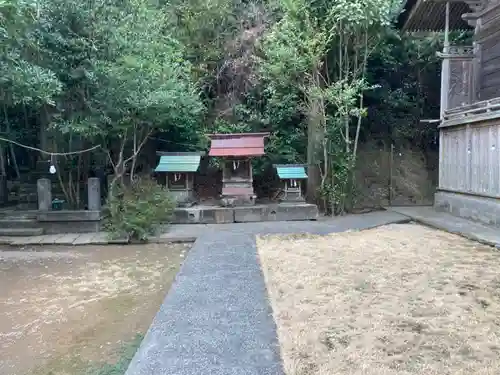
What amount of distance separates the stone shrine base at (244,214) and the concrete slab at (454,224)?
2.18m

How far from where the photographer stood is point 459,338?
3053 mm

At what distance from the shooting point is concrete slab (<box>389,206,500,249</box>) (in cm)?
659

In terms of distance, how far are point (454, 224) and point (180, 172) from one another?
546cm

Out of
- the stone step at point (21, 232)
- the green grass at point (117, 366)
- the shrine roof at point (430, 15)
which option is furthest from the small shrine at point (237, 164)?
the green grass at point (117, 366)

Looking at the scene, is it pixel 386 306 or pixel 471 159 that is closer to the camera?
pixel 386 306

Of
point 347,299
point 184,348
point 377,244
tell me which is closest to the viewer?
point 184,348

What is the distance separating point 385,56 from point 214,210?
6646 mm

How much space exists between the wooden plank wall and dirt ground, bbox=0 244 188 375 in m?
5.59

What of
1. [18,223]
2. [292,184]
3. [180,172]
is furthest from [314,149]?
[18,223]

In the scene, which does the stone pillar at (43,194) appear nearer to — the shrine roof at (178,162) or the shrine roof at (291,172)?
the shrine roof at (178,162)

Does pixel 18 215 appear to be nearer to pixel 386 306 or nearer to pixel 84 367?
pixel 84 367

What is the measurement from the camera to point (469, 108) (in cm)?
914

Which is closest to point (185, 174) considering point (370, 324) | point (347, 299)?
point (347, 299)

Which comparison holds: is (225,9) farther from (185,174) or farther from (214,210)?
(214,210)
